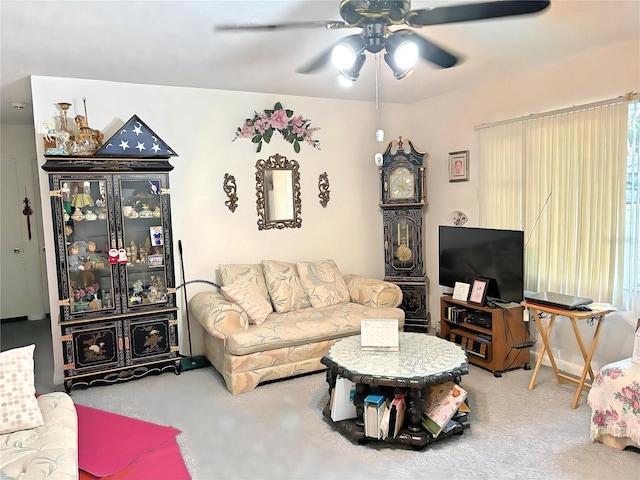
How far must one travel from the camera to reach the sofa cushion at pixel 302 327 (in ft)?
11.5

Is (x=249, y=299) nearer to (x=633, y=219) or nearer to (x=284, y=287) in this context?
(x=284, y=287)

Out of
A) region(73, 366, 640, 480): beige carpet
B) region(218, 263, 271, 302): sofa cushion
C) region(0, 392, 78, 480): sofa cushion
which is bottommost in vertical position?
region(73, 366, 640, 480): beige carpet

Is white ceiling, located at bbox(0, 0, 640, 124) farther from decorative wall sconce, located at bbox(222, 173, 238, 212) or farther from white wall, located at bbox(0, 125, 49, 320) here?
white wall, located at bbox(0, 125, 49, 320)

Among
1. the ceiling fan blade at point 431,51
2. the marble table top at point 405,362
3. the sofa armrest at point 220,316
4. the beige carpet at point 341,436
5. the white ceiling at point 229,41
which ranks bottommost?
the beige carpet at point 341,436

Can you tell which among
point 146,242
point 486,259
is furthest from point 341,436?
point 146,242

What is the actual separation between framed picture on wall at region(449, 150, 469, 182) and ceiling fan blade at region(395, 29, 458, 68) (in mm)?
2178

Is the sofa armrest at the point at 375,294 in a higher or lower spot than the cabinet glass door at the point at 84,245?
lower

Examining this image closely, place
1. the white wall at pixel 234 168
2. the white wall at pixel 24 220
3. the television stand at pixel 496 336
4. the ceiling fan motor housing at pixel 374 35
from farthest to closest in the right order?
the white wall at pixel 24 220, the white wall at pixel 234 168, the television stand at pixel 496 336, the ceiling fan motor housing at pixel 374 35

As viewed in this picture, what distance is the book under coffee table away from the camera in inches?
105

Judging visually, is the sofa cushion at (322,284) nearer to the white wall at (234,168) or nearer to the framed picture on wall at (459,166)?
the white wall at (234,168)

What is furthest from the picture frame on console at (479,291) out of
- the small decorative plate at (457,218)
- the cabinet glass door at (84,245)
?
the cabinet glass door at (84,245)

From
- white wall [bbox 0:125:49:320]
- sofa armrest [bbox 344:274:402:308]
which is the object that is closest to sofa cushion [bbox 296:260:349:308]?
sofa armrest [bbox 344:274:402:308]

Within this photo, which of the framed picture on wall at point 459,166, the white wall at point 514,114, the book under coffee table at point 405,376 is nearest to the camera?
the book under coffee table at point 405,376

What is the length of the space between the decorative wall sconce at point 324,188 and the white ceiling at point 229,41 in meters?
1.03
